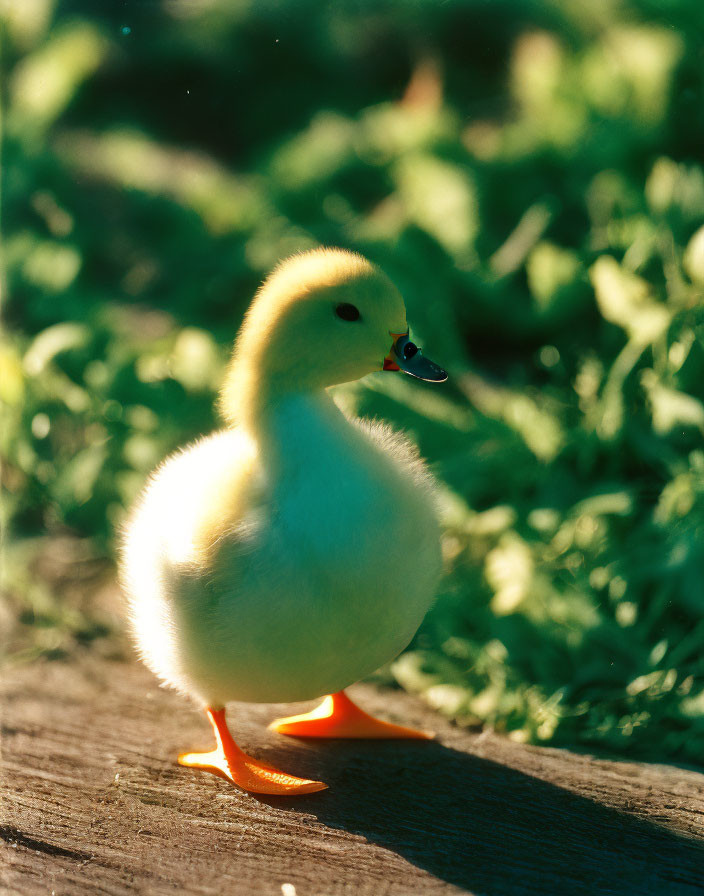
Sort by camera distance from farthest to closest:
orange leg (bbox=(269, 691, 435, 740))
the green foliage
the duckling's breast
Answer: the green foliage → orange leg (bbox=(269, 691, 435, 740)) → the duckling's breast

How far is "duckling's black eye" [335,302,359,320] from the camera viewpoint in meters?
1.84

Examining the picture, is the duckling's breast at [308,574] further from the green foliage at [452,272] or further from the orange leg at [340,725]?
the green foliage at [452,272]

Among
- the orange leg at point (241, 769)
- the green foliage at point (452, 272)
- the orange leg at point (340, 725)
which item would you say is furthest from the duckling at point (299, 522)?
the green foliage at point (452, 272)

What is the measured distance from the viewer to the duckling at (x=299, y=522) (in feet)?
5.89

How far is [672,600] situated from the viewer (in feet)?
8.89

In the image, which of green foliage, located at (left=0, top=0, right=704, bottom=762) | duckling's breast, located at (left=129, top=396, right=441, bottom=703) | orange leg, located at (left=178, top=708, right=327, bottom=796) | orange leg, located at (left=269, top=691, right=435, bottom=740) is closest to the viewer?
duckling's breast, located at (left=129, top=396, right=441, bottom=703)

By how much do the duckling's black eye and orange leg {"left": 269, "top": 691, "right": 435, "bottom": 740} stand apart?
98cm

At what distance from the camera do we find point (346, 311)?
184 centimetres

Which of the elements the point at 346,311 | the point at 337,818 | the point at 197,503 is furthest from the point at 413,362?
the point at 337,818

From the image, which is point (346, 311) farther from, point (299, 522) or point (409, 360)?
point (299, 522)

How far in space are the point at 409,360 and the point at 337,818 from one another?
91 centimetres

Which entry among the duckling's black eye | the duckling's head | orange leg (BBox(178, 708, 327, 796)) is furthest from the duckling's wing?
orange leg (BBox(178, 708, 327, 796))

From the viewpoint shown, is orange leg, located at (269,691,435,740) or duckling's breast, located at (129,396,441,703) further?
orange leg, located at (269,691,435,740)

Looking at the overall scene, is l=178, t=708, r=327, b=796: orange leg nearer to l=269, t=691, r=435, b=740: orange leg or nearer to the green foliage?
l=269, t=691, r=435, b=740: orange leg
